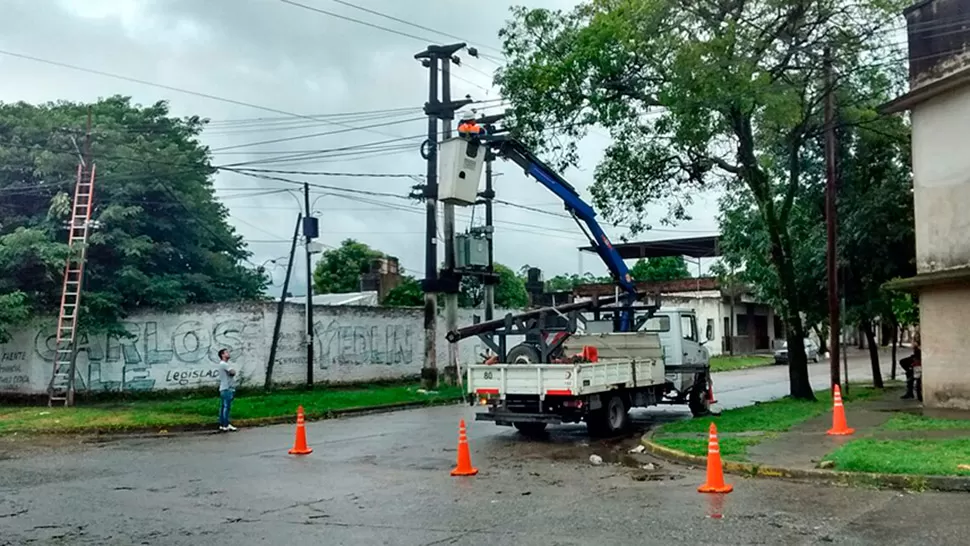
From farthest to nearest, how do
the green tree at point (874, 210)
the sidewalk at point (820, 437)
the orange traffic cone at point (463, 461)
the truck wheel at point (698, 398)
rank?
1. the green tree at point (874, 210)
2. the truck wheel at point (698, 398)
3. the sidewalk at point (820, 437)
4. the orange traffic cone at point (463, 461)

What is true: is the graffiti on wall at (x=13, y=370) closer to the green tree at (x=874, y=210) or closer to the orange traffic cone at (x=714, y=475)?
the orange traffic cone at (x=714, y=475)

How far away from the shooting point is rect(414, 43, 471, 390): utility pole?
2605 centimetres

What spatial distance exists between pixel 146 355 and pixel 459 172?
45.0ft

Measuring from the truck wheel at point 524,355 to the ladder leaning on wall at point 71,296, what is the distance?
11.8 meters

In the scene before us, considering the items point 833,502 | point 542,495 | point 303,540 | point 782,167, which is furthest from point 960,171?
point 303,540

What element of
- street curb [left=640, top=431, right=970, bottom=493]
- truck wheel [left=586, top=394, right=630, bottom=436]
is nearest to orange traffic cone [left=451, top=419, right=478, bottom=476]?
street curb [left=640, top=431, right=970, bottom=493]

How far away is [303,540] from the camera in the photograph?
8.03 meters

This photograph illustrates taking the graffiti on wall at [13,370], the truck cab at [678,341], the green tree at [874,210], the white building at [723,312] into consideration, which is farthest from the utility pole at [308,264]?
the white building at [723,312]

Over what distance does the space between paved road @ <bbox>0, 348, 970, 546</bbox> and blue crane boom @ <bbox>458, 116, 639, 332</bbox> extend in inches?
220

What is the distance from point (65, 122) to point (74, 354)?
325 inches

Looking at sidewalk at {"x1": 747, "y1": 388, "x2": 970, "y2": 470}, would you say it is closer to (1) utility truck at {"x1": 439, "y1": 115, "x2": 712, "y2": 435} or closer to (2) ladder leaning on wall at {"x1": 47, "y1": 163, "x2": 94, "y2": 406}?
(1) utility truck at {"x1": 439, "y1": 115, "x2": 712, "y2": 435}

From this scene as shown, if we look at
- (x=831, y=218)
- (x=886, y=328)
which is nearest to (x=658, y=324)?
(x=831, y=218)

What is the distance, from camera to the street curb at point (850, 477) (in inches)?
396

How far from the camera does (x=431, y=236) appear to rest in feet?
86.6
